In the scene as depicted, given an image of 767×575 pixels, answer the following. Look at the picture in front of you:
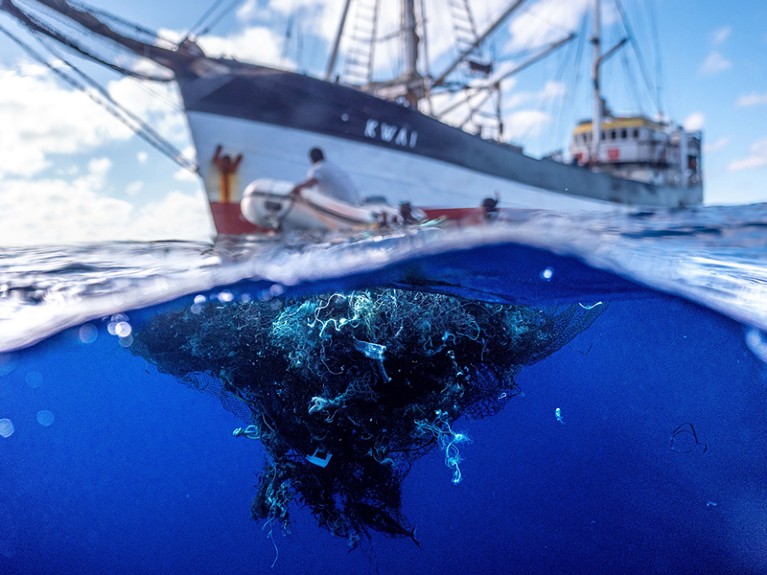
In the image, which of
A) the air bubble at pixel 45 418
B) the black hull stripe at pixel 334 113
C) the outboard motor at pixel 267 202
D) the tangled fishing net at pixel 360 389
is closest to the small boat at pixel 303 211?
the outboard motor at pixel 267 202

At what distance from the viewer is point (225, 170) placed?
18547mm

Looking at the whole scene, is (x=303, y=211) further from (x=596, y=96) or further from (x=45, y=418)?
(x=596, y=96)

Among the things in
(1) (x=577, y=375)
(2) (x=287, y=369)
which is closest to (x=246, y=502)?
(2) (x=287, y=369)

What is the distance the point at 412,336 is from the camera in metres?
5.79

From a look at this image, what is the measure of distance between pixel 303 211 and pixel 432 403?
1135cm

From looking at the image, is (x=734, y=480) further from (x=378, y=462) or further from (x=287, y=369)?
(x=287, y=369)

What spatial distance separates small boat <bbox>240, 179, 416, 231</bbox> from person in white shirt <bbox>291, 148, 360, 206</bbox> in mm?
173

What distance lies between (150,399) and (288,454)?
135 inches

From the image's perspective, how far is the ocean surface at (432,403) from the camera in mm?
5828

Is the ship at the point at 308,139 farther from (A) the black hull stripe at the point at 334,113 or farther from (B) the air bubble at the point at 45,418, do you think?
(B) the air bubble at the point at 45,418

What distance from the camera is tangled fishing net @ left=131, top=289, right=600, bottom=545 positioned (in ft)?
18.5

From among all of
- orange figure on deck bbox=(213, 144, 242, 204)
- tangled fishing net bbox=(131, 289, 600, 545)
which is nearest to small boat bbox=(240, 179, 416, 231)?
orange figure on deck bbox=(213, 144, 242, 204)

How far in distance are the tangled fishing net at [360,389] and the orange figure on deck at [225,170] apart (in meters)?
13.4

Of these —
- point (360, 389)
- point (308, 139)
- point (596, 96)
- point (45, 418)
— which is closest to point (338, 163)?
point (308, 139)
